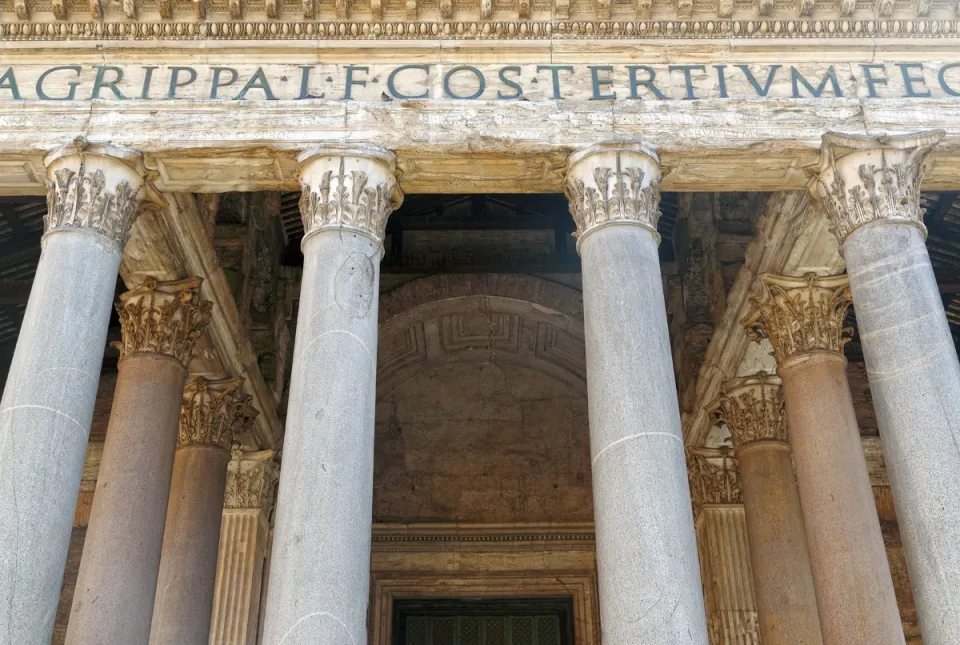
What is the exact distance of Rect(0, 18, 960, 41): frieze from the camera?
11.4 meters

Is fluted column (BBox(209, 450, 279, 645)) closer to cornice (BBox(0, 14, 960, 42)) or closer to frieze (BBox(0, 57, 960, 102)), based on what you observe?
frieze (BBox(0, 57, 960, 102))

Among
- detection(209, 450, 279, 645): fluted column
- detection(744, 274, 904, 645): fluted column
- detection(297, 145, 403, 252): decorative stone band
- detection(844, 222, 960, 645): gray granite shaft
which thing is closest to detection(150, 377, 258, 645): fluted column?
detection(209, 450, 279, 645): fluted column

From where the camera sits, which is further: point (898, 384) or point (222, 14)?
point (222, 14)

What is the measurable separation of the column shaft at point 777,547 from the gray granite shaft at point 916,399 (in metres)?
4.18

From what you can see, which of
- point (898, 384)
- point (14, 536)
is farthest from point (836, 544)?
point (14, 536)

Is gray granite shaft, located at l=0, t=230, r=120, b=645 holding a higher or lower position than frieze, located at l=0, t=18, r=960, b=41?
lower

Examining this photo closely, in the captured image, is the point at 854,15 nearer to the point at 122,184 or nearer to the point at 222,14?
the point at 222,14

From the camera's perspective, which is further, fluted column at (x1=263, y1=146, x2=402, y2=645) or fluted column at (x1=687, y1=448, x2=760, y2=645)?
fluted column at (x1=687, y1=448, x2=760, y2=645)

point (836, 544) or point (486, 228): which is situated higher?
point (486, 228)

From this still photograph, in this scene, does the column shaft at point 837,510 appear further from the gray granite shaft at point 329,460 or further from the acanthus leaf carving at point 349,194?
the acanthus leaf carving at point 349,194

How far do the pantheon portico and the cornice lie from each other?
0.03 meters

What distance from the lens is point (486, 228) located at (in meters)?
18.2

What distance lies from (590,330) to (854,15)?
186 inches

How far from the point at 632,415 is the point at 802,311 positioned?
4.58 metres
